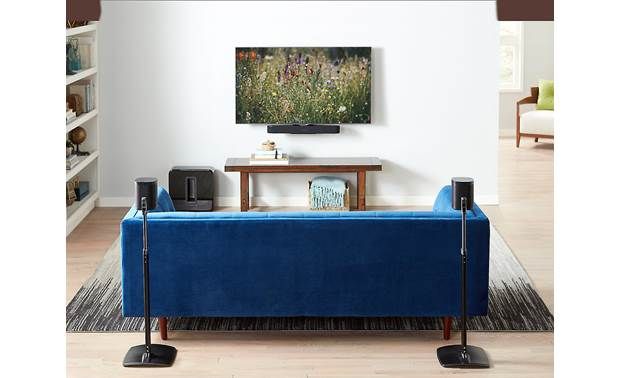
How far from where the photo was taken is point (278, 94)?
334 inches

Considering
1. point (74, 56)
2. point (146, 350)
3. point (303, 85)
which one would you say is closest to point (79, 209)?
point (74, 56)

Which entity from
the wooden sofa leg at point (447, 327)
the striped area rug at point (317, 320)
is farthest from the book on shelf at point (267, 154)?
the wooden sofa leg at point (447, 327)

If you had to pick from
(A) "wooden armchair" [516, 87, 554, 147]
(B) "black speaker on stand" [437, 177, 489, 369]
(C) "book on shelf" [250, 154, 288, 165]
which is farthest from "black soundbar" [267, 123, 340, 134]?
(A) "wooden armchair" [516, 87, 554, 147]

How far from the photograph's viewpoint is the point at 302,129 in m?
8.49

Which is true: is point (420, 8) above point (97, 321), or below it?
above

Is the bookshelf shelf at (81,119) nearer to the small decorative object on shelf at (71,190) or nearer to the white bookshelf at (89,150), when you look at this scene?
the white bookshelf at (89,150)

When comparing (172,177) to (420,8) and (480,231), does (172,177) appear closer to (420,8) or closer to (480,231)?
(420,8)

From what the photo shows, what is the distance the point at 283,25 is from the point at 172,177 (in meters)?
1.71

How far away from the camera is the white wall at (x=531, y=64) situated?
13091mm

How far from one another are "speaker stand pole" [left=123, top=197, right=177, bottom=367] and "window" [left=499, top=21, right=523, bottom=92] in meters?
9.58

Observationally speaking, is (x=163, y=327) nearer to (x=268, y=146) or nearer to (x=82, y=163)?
(x=82, y=163)

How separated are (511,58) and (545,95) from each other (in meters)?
1.27
